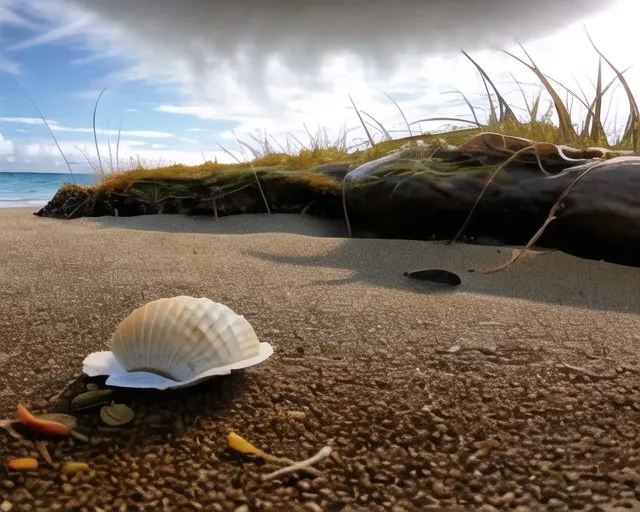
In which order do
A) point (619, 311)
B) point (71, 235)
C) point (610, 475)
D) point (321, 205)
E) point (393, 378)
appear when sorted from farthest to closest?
1. point (321, 205)
2. point (71, 235)
3. point (619, 311)
4. point (393, 378)
5. point (610, 475)

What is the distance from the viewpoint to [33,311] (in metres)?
2.27

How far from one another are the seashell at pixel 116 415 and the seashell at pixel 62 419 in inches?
2.6

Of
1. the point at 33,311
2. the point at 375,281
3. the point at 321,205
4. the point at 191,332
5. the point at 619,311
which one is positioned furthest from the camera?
the point at 321,205

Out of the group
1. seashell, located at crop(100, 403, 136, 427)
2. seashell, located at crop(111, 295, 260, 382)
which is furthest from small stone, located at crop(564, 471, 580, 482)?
seashell, located at crop(100, 403, 136, 427)

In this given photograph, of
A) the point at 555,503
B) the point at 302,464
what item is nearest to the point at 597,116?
the point at 555,503

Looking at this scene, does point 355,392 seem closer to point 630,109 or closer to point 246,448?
point 246,448

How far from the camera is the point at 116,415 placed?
1574 mm

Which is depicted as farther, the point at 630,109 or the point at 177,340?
the point at 630,109

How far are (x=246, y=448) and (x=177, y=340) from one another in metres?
0.35

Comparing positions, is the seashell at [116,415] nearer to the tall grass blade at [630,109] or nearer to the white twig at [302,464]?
the white twig at [302,464]

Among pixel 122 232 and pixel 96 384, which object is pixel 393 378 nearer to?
pixel 96 384

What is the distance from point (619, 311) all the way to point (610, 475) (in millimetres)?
1278

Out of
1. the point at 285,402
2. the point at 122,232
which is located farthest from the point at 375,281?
the point at 122,232

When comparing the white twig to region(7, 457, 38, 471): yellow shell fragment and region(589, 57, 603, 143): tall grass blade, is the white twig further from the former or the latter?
region(589, 57, 603, 143): tall grass blade
